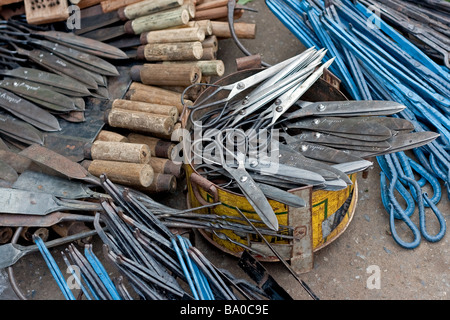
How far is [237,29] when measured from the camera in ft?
13.4

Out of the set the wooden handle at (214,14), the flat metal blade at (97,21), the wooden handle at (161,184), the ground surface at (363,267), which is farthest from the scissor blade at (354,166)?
the flat metal blade at (97,21)

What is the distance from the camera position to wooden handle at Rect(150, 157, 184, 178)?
3467mm

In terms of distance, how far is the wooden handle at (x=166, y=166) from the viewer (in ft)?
11.4

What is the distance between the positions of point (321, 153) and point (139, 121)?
51.1 inches

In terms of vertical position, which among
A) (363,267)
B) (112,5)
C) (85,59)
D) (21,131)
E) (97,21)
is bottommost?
(363,267)

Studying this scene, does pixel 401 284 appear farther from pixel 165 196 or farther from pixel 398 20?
pixel 398 20

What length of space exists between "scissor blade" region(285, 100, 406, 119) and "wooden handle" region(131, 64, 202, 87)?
0.83 m

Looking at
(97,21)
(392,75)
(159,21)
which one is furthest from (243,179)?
(97,21)

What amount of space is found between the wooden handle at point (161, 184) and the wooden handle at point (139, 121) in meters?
0.32

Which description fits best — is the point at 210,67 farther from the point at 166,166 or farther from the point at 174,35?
the point at 166,166

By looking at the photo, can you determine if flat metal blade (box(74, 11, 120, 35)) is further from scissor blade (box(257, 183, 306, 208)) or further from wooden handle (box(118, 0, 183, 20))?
scissor blade (box(257, 183, 306, 208))

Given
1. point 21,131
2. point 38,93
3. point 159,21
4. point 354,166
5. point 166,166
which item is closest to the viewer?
point 354,166

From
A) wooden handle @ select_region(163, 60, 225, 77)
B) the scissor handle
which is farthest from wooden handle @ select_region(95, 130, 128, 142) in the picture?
the scissor handle

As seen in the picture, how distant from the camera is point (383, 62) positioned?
12.2ft
